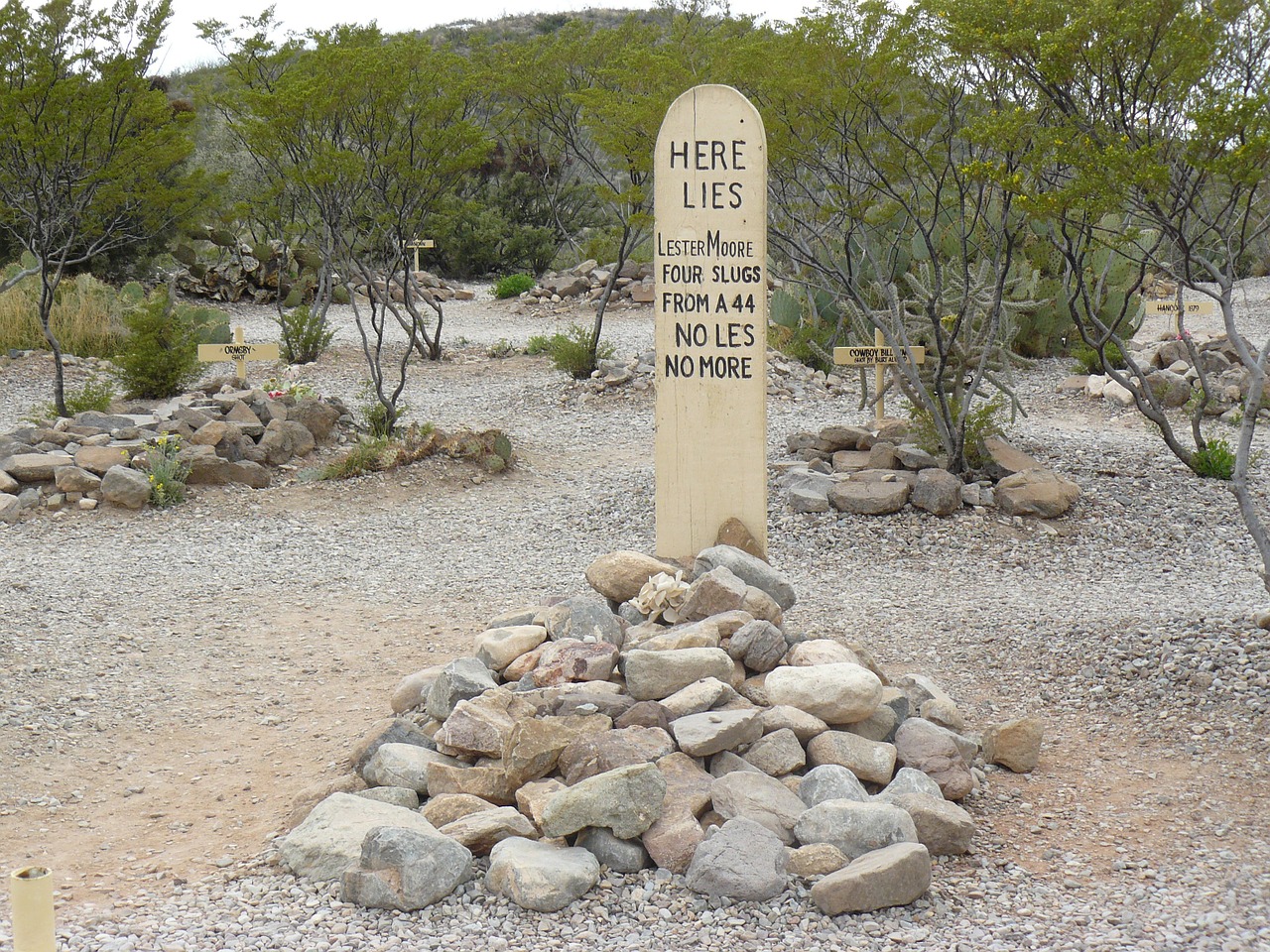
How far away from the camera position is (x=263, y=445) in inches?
360

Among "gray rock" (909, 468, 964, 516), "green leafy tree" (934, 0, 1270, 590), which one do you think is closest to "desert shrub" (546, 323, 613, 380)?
"gray rock" (909, 468, 964, 516)

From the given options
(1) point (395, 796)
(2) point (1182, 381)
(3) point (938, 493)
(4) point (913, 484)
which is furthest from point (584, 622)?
(2) point (1182, 381)

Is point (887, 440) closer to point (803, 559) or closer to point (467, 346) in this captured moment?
point (803, 559)

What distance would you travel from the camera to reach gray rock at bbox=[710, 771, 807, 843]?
126 inches

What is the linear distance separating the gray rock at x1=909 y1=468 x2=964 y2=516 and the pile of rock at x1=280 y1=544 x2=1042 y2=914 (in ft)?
10.0

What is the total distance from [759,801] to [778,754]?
0.31 meters

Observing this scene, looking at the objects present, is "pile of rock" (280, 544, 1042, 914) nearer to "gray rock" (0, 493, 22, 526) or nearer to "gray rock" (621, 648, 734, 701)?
"gray rock" (621, 648, 734, 701)

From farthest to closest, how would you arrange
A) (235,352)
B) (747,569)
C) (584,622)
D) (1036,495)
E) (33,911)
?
1. (235,352)
2. (1036,495)
3. (747,569)
4. (584,622)
5. (33,911)

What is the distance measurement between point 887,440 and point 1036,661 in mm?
3456

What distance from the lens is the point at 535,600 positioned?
6.08 m

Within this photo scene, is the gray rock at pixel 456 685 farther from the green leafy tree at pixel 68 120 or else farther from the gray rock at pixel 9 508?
the green leafy tree at pixel 68 120

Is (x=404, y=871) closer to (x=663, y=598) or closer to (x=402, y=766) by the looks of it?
(x=402, y=766)

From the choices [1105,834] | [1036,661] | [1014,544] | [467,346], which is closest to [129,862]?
[1105,834]

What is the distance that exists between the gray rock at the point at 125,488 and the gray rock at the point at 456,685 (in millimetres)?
4683
